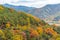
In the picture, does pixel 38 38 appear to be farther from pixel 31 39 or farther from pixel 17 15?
pixel 17 15

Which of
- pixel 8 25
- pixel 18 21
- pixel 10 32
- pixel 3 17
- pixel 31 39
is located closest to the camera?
pixel 10 32

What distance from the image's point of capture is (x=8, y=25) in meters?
47.3

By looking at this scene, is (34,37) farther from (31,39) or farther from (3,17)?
(3,17)

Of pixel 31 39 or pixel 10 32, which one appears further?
pixel 31 39

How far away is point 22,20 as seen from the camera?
5575 centimetres

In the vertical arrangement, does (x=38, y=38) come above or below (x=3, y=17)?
below

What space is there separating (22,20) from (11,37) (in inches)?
723

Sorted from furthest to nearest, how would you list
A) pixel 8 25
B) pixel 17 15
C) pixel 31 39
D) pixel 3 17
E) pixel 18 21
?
pixel 17 15 < pixel 18 21 < pixel 3 17 < pixel 8 25 < pixel 31 39

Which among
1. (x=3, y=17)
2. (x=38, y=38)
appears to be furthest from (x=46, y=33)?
(x=3, y=17)

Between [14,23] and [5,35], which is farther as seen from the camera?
[14,23]

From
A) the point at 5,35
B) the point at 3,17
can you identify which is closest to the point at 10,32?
the point at 5,35

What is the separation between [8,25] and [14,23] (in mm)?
4891

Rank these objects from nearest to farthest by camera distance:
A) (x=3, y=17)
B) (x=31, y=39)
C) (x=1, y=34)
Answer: (x=1, y=34)
(x=31, y=39)
(x=3, y=17)

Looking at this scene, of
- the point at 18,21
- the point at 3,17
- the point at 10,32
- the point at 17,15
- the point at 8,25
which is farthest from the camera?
the point at 17,15
